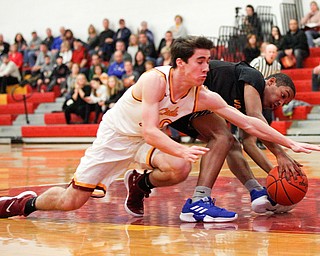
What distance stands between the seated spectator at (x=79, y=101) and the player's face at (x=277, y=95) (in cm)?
1295

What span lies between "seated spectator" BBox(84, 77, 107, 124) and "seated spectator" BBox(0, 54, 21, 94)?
13.8 feet

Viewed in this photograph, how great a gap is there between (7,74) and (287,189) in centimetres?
1751

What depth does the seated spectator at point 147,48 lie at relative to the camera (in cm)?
1949

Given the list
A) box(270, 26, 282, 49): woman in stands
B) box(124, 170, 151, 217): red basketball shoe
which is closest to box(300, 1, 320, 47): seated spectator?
box(270, 26, 282, 49): woman in stands

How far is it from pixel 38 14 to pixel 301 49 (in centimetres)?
966

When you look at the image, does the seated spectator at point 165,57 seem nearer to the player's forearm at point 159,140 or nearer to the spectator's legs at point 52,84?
the spectator's legs at point 52,84

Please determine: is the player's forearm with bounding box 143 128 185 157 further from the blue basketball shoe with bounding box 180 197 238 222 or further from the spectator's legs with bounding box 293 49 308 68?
the spectator's legs with bounding box 293 49 308 68

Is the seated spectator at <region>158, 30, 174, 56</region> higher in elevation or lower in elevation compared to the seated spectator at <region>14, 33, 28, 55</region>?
higher

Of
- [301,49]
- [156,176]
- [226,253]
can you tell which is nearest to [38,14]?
[301,49]

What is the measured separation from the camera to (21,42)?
23250 millimetres

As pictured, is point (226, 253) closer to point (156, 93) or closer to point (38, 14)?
point (156, 93)

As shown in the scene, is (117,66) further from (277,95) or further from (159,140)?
(159,140)

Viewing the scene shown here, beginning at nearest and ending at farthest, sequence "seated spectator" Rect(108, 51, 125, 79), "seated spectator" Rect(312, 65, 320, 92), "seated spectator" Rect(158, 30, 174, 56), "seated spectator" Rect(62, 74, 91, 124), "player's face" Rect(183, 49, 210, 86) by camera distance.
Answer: "player's face" Rect(183, 49, 210, 86) → "seated spectator" Rect(312, 65, 320, 92) → "seated spectator" Rect(62, 74, 91, 124) → "seated spectator" Rect(158, 30, 174, 56) → "seated spectator" Rect(108, 51, 125, 79)

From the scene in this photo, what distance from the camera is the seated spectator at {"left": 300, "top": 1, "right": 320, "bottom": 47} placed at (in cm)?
1759
